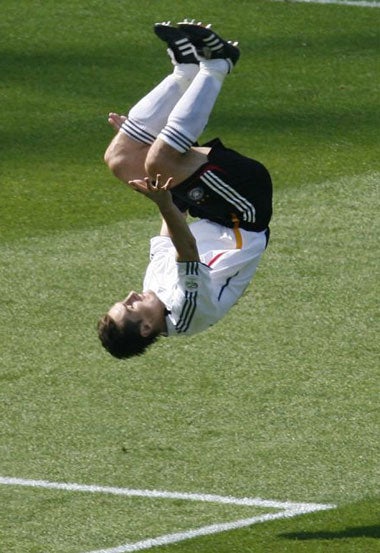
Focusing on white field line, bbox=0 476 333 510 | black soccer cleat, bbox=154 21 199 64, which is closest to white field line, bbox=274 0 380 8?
black soccer cleat, bbox=154 21 199 64

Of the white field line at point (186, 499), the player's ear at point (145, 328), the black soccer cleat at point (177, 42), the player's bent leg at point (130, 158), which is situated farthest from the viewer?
the player's bent leg at point (130, 158)

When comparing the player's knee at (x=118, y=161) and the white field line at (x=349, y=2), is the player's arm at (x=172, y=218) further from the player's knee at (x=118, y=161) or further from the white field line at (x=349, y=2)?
the white field line at (x=349, y=2)

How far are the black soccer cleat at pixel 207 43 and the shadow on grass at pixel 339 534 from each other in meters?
2.49

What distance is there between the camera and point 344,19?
1762 centimetres

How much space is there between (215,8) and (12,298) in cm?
667

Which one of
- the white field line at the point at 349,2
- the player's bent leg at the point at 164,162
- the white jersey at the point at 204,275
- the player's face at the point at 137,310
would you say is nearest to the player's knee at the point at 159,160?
the player's bent leg at the point at 164,162

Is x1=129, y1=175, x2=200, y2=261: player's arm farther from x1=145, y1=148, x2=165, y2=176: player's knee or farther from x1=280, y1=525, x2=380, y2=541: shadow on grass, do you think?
x1=280, y1=525, x2=380, y2=541: shadow on grass

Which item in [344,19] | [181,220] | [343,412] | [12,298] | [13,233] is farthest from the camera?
[344,19]

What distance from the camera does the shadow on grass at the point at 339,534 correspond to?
8.60 meters

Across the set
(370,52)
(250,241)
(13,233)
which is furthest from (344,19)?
(250,241)

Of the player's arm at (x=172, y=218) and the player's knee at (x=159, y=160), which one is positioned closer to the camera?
the player's arm at (x=172, y=218)

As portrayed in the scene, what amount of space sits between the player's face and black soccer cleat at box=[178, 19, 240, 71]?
1.30 m

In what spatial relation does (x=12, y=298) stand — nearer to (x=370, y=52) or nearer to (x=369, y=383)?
(x=369, y=383)

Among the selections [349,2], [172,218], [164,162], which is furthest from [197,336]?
[349,2]
